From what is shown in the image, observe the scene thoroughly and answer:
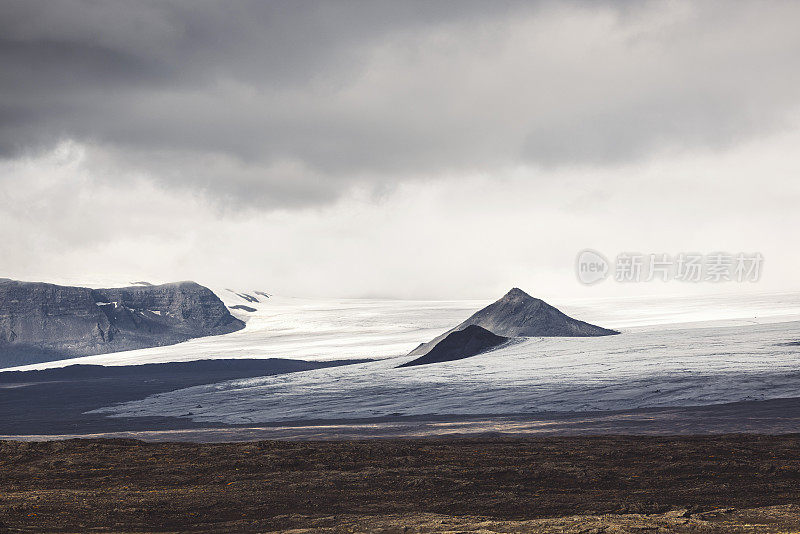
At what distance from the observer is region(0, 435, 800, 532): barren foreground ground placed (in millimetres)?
10344

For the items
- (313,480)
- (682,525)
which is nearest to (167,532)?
(313,480)

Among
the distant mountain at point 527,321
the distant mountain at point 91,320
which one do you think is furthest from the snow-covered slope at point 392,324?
the distant mountain at point 91,320

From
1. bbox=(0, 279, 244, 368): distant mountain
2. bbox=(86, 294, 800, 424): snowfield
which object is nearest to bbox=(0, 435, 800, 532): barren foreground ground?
bbox=(86, 294, 800, 424): snowfield

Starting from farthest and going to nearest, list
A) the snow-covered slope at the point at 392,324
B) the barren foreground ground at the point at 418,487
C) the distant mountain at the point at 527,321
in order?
1. the snow-covered slope at the point at 392,324
2. the distant mountain at the point at 527,321
3. the barren foreground ground at the point at 418,487

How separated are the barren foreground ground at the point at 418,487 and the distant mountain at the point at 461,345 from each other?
34980mm

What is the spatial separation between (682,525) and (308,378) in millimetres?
38993

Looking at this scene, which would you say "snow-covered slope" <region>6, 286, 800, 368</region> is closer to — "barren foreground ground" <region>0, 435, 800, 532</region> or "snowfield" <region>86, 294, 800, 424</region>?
"snowfield" <region>86, 294, 800, 424</region>

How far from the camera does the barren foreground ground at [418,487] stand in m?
10.3

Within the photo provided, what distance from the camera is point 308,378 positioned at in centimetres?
4694

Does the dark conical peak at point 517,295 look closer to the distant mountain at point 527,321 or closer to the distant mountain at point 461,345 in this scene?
the distant mountain at point 527,321

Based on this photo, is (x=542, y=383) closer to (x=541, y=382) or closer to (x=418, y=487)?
(x=541, y=382)

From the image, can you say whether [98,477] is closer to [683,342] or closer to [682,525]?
[682,525]

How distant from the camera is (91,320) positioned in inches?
4424

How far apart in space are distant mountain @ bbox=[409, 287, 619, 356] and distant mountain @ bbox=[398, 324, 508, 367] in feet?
17.2
